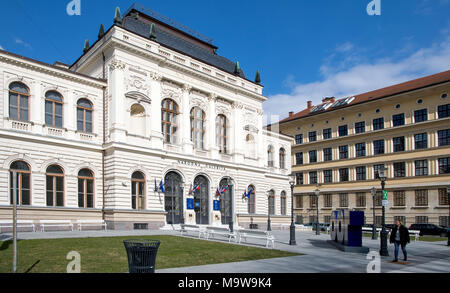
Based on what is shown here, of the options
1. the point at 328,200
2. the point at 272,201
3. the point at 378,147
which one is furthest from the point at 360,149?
the point at 272,201

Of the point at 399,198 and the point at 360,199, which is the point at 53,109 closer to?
the point at 360,199

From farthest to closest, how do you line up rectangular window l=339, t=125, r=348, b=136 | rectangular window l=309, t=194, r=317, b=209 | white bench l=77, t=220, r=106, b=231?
rectangular window l=309, t=194, r=317, b=209
rectangular window l=339, t=125, r=348, b=136
white bench l=77, t=220, r=106, b=231

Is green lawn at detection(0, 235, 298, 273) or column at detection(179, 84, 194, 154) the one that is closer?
green lawn at detection(0, 235, 298, 273)

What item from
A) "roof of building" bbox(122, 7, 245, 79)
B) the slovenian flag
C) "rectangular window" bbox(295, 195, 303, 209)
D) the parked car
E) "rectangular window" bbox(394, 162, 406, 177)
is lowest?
the parked car

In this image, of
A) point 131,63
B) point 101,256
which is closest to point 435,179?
point 131,63

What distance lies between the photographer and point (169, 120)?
34.6 metres

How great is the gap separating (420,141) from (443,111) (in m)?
4.32

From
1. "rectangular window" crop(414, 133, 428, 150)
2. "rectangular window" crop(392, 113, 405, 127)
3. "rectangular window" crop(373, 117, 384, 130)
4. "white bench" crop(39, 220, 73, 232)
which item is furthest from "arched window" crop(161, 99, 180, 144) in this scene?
"rectangular window" crop(414, 133, 428, 150)

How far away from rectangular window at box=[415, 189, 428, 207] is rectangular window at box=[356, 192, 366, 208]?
6.58 meters

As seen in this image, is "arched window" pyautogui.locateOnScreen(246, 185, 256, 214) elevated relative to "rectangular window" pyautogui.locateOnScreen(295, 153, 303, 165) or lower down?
lower down

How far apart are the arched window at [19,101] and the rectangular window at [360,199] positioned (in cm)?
4121

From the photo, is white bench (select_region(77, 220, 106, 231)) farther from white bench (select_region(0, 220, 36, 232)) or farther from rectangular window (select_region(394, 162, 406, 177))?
rectangular window (select_region(394, 162, 406, 177))

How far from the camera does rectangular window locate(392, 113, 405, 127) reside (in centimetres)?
4925

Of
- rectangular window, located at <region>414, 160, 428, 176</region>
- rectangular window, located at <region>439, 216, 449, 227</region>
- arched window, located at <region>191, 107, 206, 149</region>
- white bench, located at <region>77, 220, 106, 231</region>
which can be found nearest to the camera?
white bench, located at <region>77, 220, 106, 231</region>
